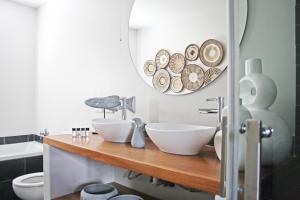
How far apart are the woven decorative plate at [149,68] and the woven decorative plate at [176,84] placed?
19 centimetres

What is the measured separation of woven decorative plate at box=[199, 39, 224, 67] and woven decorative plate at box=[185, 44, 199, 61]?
4cm

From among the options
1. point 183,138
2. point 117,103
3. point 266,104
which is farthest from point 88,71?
point 266,104

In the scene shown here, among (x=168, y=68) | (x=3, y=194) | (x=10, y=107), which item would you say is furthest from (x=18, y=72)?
(x=168, y=68)

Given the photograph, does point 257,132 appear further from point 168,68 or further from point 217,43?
point 168,68

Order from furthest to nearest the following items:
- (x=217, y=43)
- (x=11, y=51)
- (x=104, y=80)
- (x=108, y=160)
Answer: (x=11, y=51) → (x=104, y=80) → (x=217, y=43) → (x=108, y=160)

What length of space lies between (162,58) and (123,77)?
43 cm

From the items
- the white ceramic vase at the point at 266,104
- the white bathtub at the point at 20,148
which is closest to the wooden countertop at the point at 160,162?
the white ceramic vase at the point at 266,104

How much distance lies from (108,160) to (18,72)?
272cm

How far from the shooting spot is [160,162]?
100cm

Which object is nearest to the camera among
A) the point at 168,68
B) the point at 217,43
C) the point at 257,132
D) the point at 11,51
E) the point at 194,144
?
the point at 257,132

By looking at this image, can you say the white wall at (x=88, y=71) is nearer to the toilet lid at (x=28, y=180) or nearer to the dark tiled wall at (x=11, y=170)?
the dark tiled wall at (x=11, y=170)

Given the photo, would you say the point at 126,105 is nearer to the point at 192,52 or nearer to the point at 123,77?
the point at 123,77

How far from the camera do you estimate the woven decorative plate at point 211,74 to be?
1.36 metres

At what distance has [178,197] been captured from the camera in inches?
58.7
